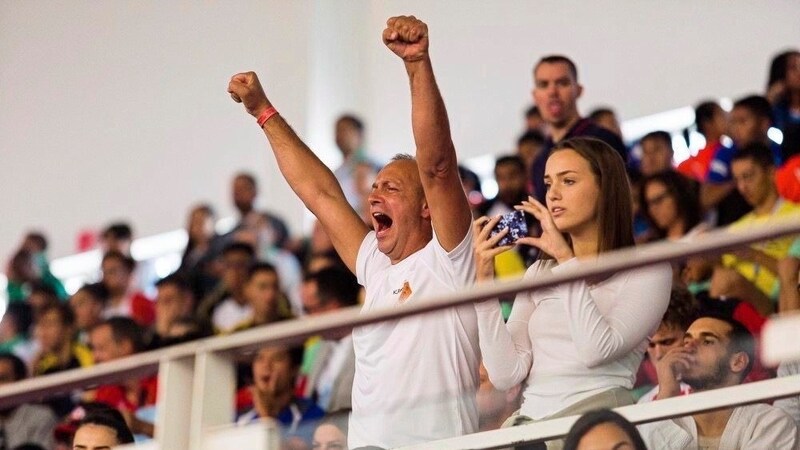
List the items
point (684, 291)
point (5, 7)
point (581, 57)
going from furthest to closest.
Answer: point (5, 7) < point (581, 57) < point (684, 291)

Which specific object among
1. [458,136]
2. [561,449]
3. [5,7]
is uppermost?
[5,7]

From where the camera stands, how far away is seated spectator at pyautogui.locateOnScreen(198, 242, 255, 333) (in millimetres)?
5852

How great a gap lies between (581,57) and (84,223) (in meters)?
3.23

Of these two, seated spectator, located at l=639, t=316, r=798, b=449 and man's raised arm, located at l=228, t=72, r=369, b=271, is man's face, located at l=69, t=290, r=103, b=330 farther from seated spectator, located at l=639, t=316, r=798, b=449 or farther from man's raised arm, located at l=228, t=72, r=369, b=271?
seated spectator, located at l=639, t=316, r=798, b=449

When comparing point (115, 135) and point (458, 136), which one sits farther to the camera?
point (115, 135)

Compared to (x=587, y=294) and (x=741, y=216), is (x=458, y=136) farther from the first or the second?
(x=587, y=294)

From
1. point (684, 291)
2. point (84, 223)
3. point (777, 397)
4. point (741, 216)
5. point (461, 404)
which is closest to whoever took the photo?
point (777, 397)

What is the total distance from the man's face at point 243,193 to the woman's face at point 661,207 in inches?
112

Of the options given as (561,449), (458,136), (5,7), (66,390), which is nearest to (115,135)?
(5,7)

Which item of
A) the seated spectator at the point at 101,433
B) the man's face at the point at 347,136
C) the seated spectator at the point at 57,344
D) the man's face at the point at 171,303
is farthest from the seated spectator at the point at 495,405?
the man's face at the point at 347,136

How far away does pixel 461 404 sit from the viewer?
2.46 m

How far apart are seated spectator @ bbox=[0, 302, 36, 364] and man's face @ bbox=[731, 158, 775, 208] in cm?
348

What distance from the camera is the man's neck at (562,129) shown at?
414 centimetres

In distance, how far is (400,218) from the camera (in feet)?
9.73
